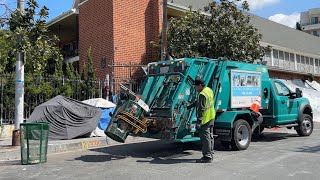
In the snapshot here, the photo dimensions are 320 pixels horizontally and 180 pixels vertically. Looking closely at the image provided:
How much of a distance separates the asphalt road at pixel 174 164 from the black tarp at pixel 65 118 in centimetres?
203

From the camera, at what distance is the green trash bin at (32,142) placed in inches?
356

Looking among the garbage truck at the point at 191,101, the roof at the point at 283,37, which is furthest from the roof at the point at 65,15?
the roof at the point at 283,37

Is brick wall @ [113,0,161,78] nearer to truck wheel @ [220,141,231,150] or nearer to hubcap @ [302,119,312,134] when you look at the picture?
hubcap @ [302,119,312,134]

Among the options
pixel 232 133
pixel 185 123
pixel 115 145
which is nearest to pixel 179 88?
pixel 185 123

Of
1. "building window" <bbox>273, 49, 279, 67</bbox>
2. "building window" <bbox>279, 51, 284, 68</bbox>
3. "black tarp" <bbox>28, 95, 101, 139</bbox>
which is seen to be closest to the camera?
"black tarp" <bbox>28, 95, 101, 139</bbox>

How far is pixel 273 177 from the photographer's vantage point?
7055 mm

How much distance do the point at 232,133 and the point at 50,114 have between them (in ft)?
20.3

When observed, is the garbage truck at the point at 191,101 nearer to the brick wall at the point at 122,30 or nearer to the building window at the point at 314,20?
the brick wall at the point at 122,30

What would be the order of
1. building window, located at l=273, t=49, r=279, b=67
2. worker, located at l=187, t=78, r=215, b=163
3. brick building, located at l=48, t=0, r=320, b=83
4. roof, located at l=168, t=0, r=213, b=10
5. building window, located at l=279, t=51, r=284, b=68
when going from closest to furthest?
worker, located at l=187, t=78, r=215, b=163, brick building, located at l=48, t=0, r=320, b=83, roof, located at l=168, t=0, r=213, b=10, building window, located at l=273, t=49, r=279, b=67, building window, located at l=279, t=51, r=284, b=68

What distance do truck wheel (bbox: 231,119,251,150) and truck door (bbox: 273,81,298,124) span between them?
219 cm

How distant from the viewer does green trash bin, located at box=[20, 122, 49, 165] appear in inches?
356

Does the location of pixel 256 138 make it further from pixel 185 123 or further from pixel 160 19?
pixel 160 19

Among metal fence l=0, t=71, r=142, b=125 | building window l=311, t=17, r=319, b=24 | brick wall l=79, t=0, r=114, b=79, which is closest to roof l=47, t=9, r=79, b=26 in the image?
brick wall l=79, t=0, r=114, b=79

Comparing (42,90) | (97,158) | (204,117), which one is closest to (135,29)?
(42,90)
